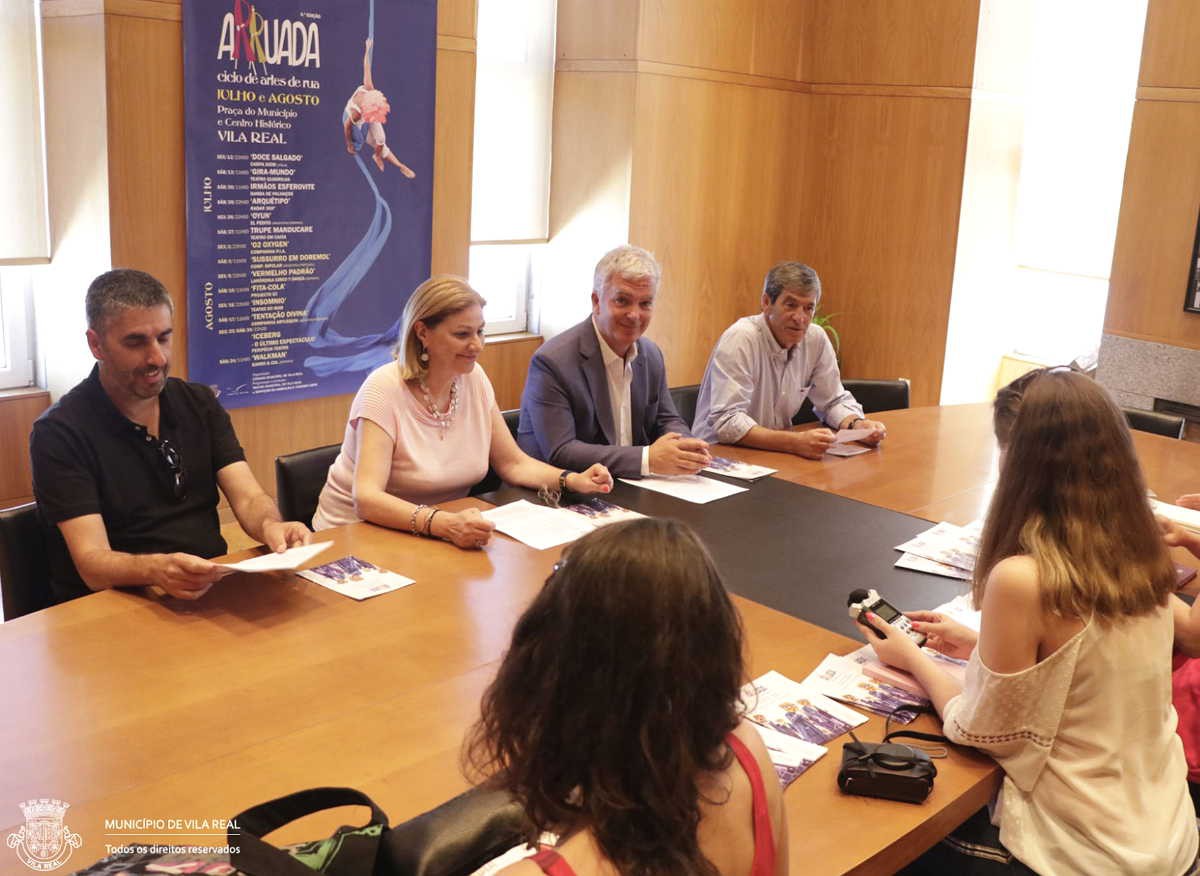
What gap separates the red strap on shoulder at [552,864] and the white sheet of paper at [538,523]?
1664 mm

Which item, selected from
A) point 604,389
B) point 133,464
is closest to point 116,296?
point 133,464

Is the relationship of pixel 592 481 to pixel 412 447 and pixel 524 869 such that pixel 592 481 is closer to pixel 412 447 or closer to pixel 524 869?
pixel 412 447

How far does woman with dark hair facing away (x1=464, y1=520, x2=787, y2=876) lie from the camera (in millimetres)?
1175

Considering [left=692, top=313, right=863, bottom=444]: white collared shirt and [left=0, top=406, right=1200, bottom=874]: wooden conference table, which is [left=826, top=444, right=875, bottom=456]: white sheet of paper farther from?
[left=0, top=406, right=1200, bottom=874]: wooden conference table

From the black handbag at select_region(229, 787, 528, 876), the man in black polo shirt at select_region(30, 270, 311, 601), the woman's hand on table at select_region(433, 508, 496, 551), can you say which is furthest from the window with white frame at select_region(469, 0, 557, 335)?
the black handbag at select_region(229, 787, 528, 876)

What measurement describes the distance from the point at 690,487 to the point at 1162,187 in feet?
11.6

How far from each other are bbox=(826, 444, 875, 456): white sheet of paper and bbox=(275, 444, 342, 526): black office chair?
1.73 metres

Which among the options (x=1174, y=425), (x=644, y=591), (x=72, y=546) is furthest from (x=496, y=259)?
(x=644, y=591)

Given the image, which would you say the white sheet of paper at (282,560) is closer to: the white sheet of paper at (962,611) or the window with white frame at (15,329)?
the white sheet of paper at (962,611)

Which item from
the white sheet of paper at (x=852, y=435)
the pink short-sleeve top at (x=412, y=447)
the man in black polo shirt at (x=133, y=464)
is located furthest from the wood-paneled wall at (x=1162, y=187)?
the man in black polo shirt at (x=133, y=464)

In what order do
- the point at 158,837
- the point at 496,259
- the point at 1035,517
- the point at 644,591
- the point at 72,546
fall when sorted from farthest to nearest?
the point at 496,259
the point at 72,546
the point at 1035,517
the point at 158,837
the point at 644,591

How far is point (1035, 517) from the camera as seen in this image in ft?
6.29

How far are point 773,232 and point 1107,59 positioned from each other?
2051 millimetres

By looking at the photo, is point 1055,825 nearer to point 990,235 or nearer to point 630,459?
point 630,459
